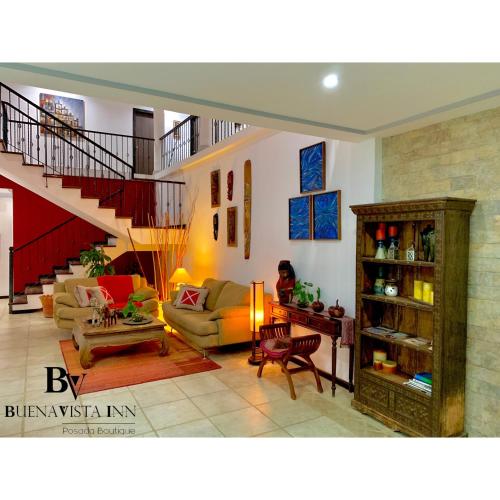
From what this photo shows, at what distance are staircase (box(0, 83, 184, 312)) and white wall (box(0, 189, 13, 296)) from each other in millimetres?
1088

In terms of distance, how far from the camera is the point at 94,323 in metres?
4.93

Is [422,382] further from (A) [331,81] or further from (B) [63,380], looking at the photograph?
(B) [63,380]

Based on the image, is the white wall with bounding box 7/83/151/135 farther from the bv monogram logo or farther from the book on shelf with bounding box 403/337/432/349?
the book on shelf with bounding box 403/337/432/349

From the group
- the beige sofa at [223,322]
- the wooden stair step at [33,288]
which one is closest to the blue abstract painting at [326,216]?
the beige sofa at [223,322]

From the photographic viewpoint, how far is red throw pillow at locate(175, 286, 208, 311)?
Answer: 586 cm

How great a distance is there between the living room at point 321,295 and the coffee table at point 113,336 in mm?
18

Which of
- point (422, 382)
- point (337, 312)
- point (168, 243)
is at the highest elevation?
point (168, 243)

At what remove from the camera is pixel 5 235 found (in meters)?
9.27

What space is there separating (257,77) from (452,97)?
138cm

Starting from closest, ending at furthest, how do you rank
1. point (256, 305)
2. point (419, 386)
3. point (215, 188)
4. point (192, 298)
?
point (419, 386) → point (256, 305) → point (192, 298) → point (215, 188)

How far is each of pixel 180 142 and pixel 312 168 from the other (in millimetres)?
5241

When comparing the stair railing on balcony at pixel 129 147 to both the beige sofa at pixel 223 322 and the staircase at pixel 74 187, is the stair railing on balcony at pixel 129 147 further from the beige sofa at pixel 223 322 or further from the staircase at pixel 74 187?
the beige sofa at pixel 223 322

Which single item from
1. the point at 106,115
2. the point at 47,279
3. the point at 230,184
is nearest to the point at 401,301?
the point at 230,184
